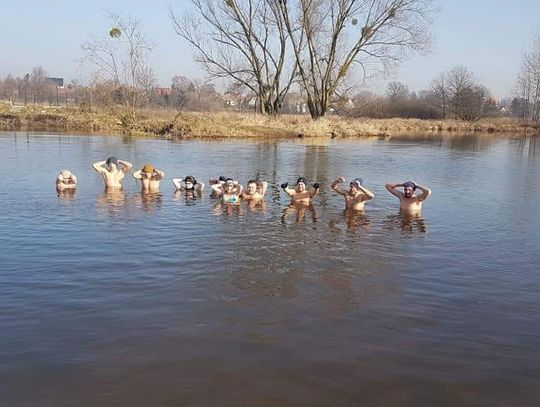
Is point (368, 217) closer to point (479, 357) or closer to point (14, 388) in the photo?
point (479, 357)

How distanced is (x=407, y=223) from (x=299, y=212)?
241cm

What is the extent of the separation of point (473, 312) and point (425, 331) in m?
0.94

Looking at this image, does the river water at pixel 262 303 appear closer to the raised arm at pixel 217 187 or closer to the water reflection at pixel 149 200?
the water reflection at pixel 149 200

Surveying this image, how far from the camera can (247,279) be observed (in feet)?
23.8

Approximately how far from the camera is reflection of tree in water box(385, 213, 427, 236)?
1053 cm

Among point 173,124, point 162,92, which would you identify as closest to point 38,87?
point 162,92

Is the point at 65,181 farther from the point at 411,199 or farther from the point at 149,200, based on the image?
the point at 411,199

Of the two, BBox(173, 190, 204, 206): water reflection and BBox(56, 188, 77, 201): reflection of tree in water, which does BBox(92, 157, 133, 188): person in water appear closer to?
BBox(56, 188, 77, 201): reflection of tree in water

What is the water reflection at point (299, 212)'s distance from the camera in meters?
11.3

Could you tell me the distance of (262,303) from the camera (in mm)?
6355

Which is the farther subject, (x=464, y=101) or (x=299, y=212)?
(x=464, y=101)

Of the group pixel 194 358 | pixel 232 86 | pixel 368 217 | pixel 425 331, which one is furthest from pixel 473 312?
pixel 232 86

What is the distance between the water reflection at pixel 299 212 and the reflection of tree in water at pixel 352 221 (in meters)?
0.48

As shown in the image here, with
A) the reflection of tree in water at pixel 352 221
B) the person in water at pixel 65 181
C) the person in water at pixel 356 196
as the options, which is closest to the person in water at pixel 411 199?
the person in water at pixel 356 196
